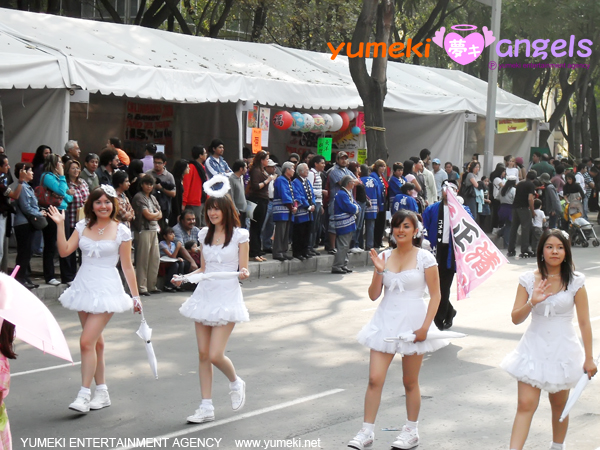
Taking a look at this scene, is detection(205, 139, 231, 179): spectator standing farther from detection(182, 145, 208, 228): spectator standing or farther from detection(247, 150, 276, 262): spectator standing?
detection(247, 150, 276, 262): spectator standing

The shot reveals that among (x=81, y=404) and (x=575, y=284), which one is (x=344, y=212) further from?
(x=575, y=284)

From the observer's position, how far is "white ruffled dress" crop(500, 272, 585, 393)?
5.12 meters

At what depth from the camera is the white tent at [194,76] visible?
1278 cm

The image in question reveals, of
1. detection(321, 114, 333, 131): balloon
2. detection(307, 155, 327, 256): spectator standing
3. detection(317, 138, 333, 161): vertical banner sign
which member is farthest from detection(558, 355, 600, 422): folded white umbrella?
detection(317, 138, 333, 161): vertical banner sign

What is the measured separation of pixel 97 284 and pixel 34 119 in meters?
7.59

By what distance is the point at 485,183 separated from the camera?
19609mm

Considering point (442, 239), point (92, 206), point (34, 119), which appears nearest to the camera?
point (92, 206)

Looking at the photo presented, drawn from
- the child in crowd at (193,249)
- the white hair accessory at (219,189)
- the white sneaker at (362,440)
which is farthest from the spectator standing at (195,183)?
the white sneaker at (362,440)

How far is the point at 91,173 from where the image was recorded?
39.0ft

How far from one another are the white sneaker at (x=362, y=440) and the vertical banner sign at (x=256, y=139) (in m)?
10.9

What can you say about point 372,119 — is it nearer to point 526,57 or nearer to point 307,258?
point 307,258

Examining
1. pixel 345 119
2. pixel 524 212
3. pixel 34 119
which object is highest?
pixel 345 119

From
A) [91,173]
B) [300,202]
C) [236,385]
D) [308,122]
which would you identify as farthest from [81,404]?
[308,122]

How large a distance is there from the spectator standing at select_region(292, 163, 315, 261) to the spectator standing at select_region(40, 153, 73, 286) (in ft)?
14.1
